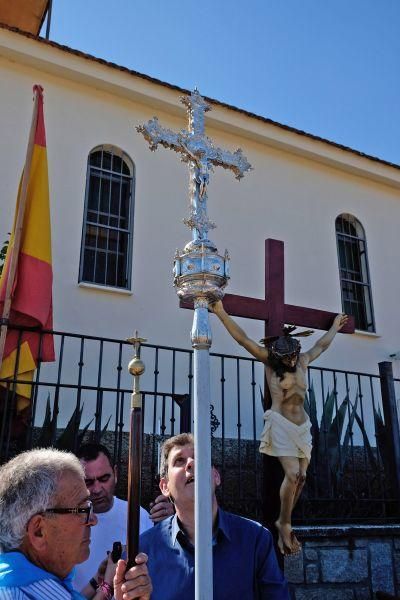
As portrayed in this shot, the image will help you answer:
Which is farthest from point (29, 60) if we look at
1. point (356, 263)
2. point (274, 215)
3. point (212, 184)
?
point (356, 263)

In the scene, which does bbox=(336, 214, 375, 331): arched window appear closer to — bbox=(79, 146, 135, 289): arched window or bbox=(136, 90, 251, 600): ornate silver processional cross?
bbox=(79, 146, 135, 289): arched window

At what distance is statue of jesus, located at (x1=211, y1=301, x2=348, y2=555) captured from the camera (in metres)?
4.18

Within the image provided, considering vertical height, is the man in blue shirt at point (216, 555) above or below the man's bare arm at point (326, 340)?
below

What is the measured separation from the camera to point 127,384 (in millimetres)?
7316

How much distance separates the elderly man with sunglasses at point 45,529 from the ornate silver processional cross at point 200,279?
0.28 m

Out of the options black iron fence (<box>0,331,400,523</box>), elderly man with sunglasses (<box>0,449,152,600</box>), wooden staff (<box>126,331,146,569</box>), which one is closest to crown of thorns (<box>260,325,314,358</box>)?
black iron fence (<box>0,331,400,523</box>)

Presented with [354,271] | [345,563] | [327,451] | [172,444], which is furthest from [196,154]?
[354,271]

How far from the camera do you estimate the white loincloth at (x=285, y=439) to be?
169 inches

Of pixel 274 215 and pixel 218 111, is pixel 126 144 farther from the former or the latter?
pixel 274 215

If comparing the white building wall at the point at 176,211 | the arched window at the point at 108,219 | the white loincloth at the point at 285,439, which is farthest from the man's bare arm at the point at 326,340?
the arched window at the point at 108,219

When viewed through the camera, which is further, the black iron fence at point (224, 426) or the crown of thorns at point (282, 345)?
the black iron fence at point (224, 426)

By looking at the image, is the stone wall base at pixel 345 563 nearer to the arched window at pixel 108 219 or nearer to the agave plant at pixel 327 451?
the agave plant at pixel 327 451

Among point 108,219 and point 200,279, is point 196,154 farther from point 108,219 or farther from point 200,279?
point 108,219

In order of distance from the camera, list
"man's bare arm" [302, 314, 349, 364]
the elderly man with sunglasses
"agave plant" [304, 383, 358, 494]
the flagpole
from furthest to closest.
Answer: "agave plant" [304, 383, 358, 494] → "man's bare arm" [302, 314, 349, 364] → the flagpole → the elderly man with sunglasses
